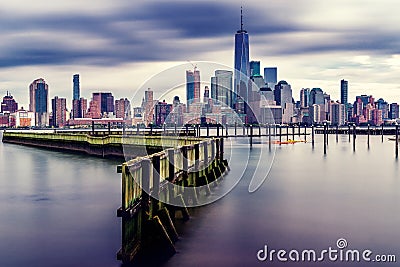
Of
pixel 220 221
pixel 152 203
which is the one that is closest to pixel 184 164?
pixel 220 221

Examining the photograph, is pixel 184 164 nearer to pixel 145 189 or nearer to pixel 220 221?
pixel 220 221

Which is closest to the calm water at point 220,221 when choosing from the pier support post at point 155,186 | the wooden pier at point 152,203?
the wooden pier at point 152,203

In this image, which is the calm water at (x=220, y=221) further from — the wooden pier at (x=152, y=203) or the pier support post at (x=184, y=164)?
the pier support post at (x=184, y=164)

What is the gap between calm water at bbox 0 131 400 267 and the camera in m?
20.3

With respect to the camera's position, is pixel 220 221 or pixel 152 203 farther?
pixel 220 221

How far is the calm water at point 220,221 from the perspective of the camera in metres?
20.3

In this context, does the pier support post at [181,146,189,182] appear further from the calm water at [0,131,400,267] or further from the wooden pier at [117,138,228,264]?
the calm water at [0,131,400,267]

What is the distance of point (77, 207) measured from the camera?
3184 cm

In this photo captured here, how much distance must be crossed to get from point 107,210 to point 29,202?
7621mm

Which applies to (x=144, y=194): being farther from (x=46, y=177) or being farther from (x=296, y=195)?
(x=46, y=177)

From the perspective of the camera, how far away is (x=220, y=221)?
86.6 feet

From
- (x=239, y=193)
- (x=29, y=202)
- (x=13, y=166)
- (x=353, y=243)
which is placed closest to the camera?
(x=353, y=243)

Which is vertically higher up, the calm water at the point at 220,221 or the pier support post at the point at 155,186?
the pier support post at the point at 155,186

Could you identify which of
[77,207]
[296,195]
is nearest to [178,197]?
[77,207]
